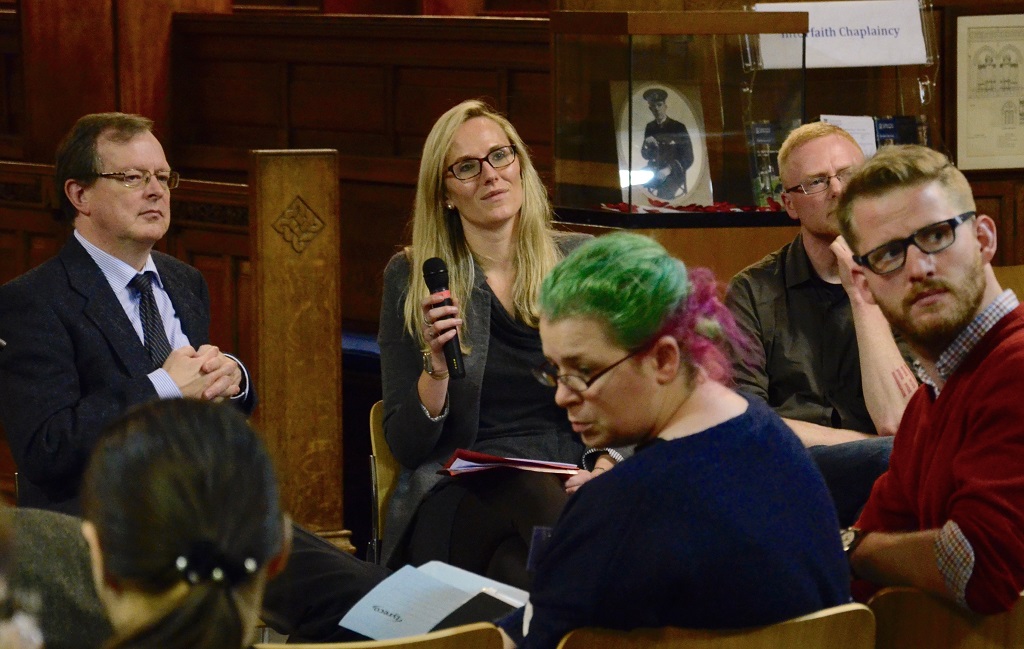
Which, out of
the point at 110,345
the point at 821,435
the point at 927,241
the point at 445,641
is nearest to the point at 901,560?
the point at 927,241

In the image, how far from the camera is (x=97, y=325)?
293cm

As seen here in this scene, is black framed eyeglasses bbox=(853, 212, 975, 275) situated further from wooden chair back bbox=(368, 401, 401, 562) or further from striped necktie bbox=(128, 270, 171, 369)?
striped necktie bbox=(128, 270, 171, 369)

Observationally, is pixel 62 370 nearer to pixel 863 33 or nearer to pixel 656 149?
pixel 656 149

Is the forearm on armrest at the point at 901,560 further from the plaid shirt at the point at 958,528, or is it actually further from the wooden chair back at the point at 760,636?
the wooden chair back at the point at 760,636

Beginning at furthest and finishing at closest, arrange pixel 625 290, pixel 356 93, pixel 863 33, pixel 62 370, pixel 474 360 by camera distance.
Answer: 1. pixel 356 93
2. pixel 863 33
3. pixel 474 360
4. pixel 62 370
5. pixel 625 290

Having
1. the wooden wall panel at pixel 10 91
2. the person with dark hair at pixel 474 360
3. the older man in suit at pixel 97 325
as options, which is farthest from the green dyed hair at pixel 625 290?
the wooden wall panel at pixel 10 91

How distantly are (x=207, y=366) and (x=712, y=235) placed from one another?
1542mm

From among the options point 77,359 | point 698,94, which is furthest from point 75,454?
point 698,94

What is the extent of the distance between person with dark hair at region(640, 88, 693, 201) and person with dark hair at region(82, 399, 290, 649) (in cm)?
270

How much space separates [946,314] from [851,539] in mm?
427

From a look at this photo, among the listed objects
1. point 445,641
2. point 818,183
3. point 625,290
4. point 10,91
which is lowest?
point 445,641

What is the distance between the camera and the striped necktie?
3.06 meters

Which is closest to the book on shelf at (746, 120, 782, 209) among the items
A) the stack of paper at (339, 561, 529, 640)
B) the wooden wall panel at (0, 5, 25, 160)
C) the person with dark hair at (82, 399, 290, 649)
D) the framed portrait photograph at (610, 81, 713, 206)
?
the framed portrait photograph at (610, 81, 713, 206)

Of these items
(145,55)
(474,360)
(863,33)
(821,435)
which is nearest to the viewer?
(821,435)
